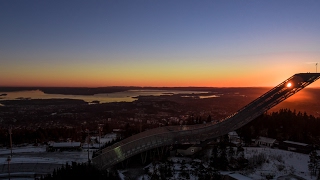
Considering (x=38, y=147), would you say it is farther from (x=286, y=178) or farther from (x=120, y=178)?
(x=286, y=178)

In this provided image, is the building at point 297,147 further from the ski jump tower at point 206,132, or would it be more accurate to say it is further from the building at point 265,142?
the ski jump tower at point 206,132

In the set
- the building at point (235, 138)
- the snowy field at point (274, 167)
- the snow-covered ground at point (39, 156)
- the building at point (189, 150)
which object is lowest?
the snow-covered ground at point (39, 156)

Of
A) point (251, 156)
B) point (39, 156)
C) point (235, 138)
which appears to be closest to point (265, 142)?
point (235, 138)

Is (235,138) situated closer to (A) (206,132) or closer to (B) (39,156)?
(A) (206,132)

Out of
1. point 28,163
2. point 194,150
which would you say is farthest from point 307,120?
→ point 28,163

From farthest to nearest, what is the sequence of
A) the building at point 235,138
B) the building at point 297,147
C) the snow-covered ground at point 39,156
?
the building at point 235,138, the building at point 297,147, the snow-covered ground at point 39,156

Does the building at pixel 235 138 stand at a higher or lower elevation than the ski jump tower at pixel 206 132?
lower

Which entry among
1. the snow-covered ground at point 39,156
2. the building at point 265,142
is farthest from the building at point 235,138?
the snow-covered ground at point 39,156

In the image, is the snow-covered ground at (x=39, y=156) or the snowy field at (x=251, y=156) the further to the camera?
the snow-covered ground at (x=39, y=156)

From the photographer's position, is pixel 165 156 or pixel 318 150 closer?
pixel 165 156
